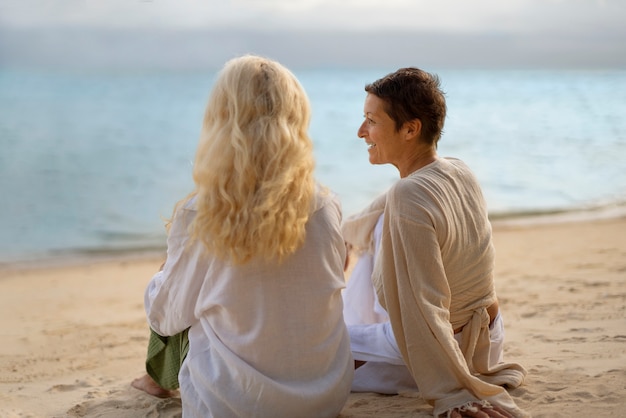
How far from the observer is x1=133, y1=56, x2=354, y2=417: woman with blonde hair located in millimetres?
2498

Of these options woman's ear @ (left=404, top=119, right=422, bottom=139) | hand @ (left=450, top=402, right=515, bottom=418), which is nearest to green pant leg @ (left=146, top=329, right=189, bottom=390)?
hand @ (left=450, top=402, right=515, bottom=418)

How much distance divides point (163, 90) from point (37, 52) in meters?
10.5

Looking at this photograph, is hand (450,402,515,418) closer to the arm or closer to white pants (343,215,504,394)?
the arm

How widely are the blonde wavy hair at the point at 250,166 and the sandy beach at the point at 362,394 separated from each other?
91 cm

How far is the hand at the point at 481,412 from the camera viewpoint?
9.12ft

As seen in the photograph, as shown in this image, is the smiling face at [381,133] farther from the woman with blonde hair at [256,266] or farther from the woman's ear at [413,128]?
the woman with blonde hair at [256,266]

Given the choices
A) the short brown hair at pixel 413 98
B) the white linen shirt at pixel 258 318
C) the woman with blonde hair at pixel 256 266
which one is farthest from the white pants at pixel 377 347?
the short brown hair at pixel 413 98

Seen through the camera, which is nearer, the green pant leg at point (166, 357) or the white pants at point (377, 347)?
the green pant leg at point (166, 357)

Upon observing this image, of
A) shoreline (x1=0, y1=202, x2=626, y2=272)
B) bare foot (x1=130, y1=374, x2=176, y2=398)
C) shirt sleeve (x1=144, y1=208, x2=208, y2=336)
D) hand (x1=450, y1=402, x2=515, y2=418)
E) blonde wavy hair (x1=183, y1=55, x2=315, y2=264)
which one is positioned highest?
blonde wavy hair (x1=183, y1=55, x2=315, y2=264)

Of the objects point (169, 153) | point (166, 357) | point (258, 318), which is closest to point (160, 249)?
point (166, 357)

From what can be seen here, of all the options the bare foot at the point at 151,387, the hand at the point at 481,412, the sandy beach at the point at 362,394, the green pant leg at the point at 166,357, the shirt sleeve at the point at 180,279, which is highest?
the shirt sleeve at the point at 180,279

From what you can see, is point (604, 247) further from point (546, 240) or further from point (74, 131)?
point (74, 131)

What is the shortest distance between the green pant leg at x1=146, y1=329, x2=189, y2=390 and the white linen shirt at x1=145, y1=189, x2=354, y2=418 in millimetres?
204

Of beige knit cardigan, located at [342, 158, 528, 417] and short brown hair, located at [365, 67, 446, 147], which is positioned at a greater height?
short brown hair, located at [365, 67, 446, 147]
